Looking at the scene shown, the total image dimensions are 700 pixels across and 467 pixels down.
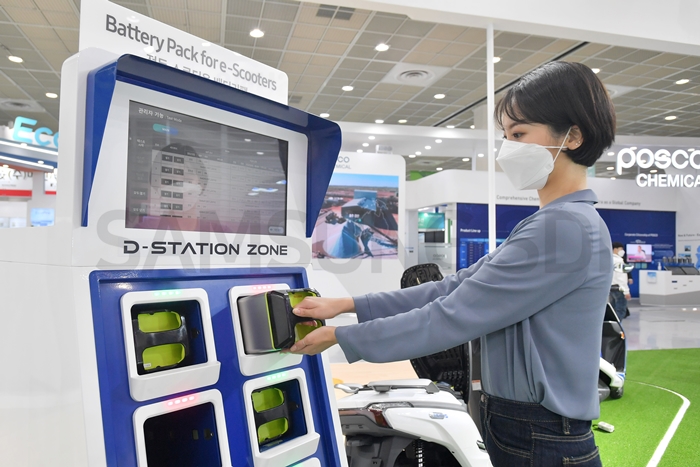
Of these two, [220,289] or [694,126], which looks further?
[694,126]

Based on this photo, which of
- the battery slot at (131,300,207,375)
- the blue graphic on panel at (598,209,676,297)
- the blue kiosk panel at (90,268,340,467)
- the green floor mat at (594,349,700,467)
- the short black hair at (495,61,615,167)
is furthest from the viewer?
the blue graphic on panel at (598,209,676,297)

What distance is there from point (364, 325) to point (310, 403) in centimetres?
35

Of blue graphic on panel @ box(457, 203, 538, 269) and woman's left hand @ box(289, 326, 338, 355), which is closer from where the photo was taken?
woman's left hand @ box(289, 326, 338, 355)

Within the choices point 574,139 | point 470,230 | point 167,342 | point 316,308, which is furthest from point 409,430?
point 470,230

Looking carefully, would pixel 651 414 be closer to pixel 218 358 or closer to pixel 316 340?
pixel 316 340

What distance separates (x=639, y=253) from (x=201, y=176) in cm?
1656

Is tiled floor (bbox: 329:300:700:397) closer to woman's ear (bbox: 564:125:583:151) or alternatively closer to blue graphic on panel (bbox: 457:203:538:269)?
woman's ear (bbox: 564:125:583:151)

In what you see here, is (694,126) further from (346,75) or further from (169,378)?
(169,378)

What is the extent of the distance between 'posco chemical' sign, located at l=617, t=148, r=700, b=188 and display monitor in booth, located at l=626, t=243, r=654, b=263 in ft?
21.8

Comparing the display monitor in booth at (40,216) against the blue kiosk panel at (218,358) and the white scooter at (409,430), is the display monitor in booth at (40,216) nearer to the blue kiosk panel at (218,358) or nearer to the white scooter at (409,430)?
the white scooter at (409,430)

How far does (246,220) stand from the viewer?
1401 millimetres

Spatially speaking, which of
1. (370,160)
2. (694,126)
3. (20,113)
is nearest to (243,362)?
(370,160)

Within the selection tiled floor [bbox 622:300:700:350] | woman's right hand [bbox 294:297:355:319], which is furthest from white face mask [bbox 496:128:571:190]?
tiled floor [bbox 622:300:700:350]

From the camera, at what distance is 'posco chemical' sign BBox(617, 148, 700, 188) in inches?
344
